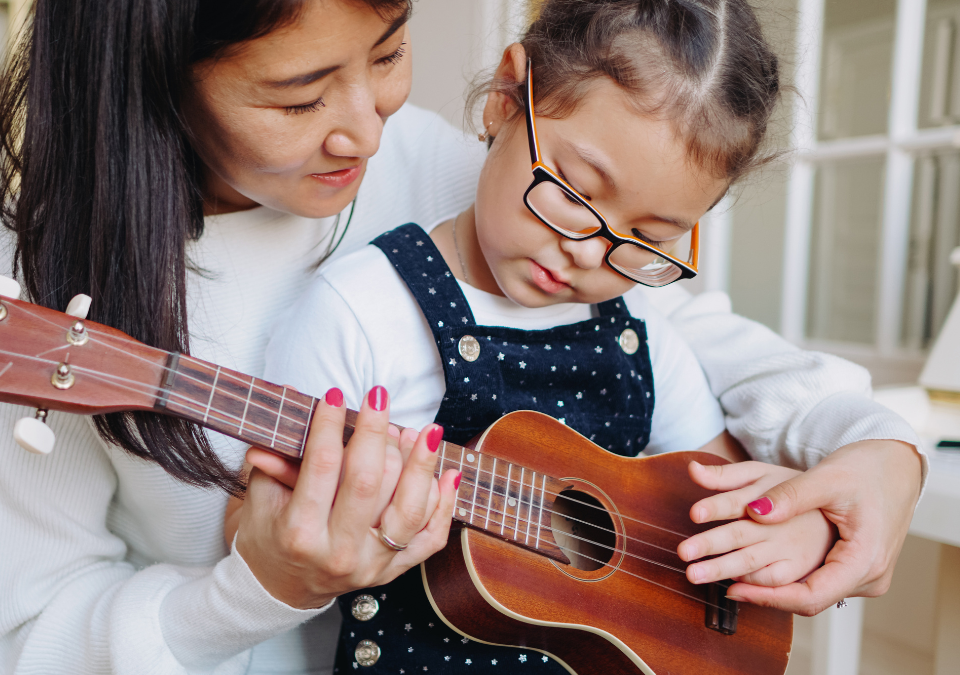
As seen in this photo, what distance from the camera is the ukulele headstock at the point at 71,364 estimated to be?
0.47m

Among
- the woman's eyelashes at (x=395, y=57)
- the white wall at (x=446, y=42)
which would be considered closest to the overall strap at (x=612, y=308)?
the woman's eyelashes at (x=395, y=57)

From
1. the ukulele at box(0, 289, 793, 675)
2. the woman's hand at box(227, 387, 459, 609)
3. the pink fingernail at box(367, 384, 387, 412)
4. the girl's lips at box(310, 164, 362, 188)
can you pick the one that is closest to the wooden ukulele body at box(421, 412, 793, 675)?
the ukulele at box(0, 289, 793, 675)

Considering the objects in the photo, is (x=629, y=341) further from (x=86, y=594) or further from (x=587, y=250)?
(x=86, y=594)

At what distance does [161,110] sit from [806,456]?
2.96 feet

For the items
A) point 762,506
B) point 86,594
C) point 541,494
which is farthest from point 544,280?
point 86,594

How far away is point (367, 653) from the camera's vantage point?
811 millimetres

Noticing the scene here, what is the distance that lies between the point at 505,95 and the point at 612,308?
13.7 inches

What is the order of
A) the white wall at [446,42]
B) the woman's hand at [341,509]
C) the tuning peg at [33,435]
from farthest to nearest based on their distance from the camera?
the white wall at [446,42]
the woman's hand at [341,509]
the tuning peg at [33,435]

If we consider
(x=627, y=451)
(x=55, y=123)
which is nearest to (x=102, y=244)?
(x=55, y=123)

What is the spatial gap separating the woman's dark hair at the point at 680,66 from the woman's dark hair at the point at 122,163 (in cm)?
26

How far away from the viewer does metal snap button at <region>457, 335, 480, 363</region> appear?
856mm

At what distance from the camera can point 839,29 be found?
197 centimetres

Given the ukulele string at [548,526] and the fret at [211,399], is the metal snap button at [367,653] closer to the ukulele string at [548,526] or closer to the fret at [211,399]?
the ukulele string at [548,526]

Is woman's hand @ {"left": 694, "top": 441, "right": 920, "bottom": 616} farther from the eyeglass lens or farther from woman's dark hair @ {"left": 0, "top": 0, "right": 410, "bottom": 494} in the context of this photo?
Result: woman's dark hair @ {"left": 0, "top": 0, "right": 410, "bottom": 494}
